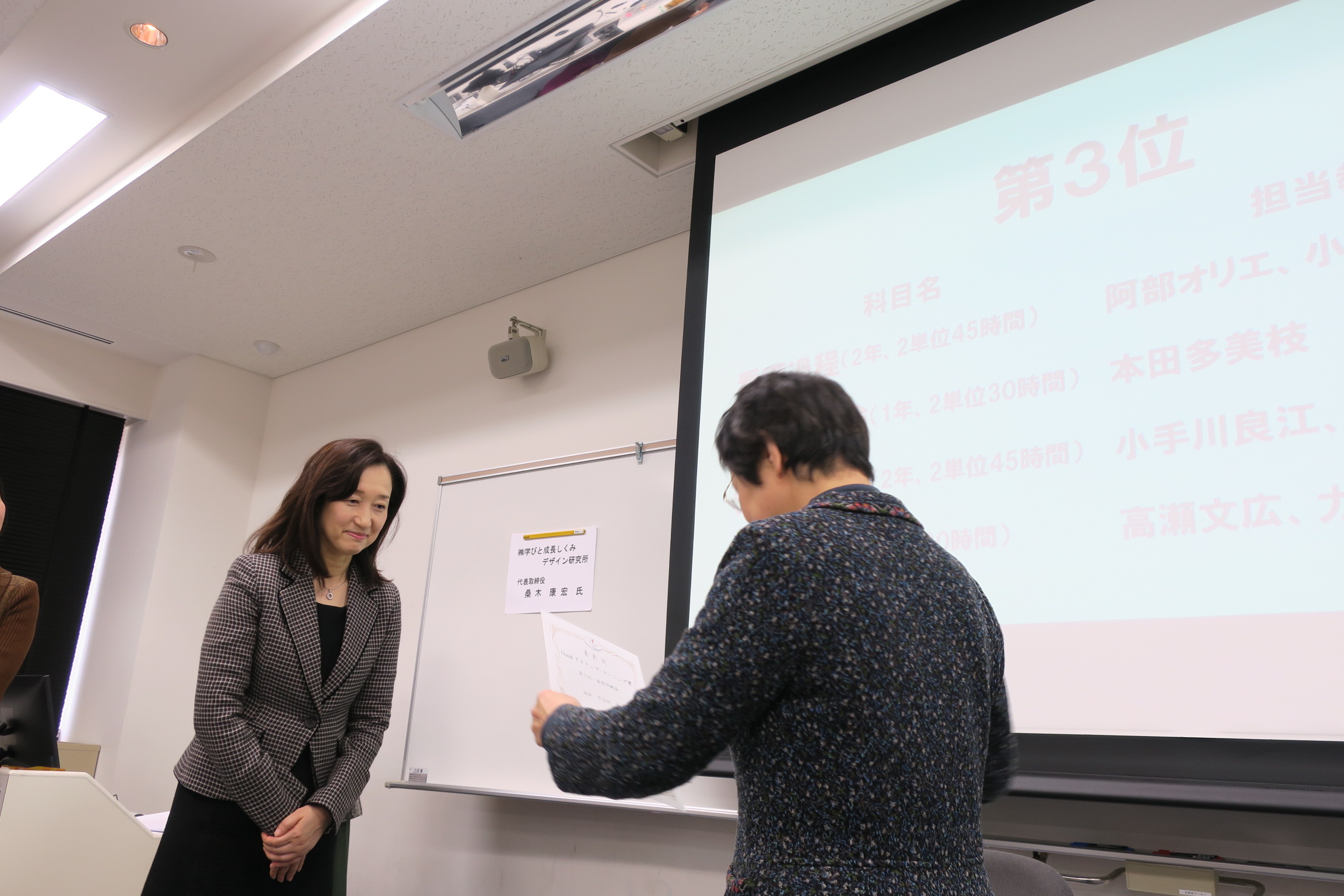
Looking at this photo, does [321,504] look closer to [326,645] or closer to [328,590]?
[328,590]

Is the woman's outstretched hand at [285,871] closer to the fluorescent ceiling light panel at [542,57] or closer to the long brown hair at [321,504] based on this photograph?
the long brown hair at [321,504]

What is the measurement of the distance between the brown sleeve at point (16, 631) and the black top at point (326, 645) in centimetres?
109

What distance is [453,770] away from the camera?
2.81 m

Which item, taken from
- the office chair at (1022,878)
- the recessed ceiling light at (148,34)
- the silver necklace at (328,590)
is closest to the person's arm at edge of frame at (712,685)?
the office chair at (1022,878)

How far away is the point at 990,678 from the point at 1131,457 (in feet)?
2.72

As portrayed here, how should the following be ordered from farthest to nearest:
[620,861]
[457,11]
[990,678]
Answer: [620,861]
[457,11]
[990,678]

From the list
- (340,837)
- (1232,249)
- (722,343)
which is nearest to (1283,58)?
(1232,249)

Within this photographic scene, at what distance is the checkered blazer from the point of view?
1.68m

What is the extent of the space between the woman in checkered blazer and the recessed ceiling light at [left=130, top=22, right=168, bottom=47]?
1.32 m

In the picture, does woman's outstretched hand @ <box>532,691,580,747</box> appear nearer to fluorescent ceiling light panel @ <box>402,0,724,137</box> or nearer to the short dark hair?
the short dark hair

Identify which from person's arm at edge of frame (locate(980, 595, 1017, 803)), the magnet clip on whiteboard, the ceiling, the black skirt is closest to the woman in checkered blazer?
the black skirt

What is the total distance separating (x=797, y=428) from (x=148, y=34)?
2.38 metres

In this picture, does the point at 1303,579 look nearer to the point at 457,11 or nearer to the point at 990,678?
the point at 990,678

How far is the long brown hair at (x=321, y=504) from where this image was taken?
189 cm
